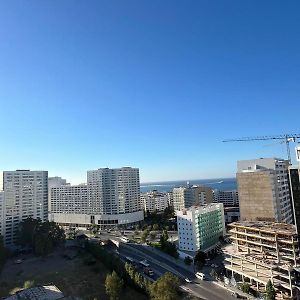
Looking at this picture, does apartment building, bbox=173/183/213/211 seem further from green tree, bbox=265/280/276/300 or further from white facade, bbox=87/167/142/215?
green tree, bbox=265/280/276/300

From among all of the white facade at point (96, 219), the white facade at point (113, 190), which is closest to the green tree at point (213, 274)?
the white facade at point (96, 219)

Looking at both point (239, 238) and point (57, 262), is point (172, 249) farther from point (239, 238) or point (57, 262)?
point (57, 262)

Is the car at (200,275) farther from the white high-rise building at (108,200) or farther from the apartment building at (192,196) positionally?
the apartment building at (192,196)

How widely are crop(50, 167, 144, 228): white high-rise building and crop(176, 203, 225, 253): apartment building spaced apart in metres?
50.7

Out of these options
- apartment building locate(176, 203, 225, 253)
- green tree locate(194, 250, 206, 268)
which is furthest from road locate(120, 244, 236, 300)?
apartment building locate(176, 203, 225, 253)

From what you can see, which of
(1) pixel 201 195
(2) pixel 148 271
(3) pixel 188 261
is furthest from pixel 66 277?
(1) pixel 201 195

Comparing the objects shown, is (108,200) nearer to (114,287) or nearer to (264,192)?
(264,192)

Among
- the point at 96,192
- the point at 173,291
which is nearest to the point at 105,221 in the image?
the point at 96,192

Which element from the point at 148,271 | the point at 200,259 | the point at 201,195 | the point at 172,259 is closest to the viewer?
the point at 148,271

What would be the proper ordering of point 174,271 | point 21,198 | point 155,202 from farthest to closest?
point 155,202 < point 21,198 < point 174,271

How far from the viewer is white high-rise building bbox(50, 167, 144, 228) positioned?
13262cm

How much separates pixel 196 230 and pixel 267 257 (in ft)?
81.4

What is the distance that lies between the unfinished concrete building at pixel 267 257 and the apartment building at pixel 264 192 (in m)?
19.4

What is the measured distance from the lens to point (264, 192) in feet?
272
